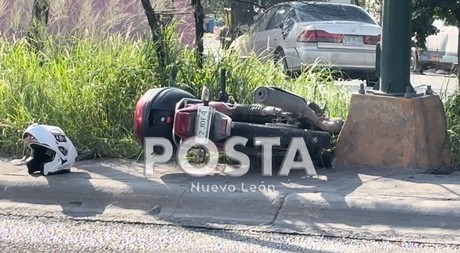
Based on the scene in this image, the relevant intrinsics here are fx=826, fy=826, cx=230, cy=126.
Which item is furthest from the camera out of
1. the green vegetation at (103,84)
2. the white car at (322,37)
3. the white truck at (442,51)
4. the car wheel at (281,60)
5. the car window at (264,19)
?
the white truck at (442,51)

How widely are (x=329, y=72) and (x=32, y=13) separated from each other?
12.1 feet

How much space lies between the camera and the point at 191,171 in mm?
6836

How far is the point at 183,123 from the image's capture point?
6562 mm

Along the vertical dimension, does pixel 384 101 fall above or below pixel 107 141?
above

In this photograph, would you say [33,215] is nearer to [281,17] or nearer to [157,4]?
[157,4]

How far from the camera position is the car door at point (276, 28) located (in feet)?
42.1

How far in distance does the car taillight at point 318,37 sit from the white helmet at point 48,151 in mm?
6338

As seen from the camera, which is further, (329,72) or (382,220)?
(329,72)

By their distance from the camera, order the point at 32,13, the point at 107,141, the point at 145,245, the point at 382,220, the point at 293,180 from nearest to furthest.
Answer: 1. the point at 145,245
2. the point at 382,220
3. the point at 293,180
4. the point at 107,141
5. the point at 32,13

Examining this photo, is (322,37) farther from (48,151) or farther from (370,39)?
(48,151)

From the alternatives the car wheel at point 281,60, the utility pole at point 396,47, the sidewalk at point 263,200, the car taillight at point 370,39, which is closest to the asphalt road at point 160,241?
the sidewalk at point 263,200

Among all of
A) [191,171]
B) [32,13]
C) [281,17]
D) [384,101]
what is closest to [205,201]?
[191,171]

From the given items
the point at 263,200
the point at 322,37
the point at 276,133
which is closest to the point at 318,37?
the point at 322,37

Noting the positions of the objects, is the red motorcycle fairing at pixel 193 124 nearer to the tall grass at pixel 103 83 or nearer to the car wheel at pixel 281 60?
the tall grass at pixel 103 83
